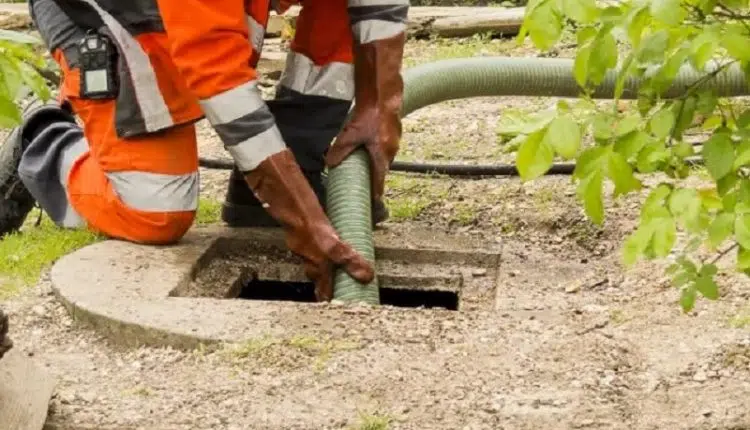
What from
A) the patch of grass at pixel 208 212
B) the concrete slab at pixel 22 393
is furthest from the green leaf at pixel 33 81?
the patch of grass at pixel 208 212

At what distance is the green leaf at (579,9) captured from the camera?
2084 mm

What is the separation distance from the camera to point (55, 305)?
354 centimetres

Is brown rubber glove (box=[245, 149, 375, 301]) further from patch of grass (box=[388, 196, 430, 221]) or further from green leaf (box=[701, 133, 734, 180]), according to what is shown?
green leaf (box=[701, 133, 734, 180])

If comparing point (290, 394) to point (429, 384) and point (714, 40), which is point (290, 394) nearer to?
point (429, 384)

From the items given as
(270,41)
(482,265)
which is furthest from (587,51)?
(270,41)

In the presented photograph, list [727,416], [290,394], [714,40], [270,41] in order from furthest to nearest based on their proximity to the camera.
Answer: [270,41]
[290,394]
[727,416]
[714,40]

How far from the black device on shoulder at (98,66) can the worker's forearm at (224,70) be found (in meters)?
0.46

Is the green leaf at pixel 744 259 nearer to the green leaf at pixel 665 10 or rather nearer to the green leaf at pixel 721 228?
the green leaf at pixel 721 228

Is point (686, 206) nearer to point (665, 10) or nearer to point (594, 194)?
point (594, 194)

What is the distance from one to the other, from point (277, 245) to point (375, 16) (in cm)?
76

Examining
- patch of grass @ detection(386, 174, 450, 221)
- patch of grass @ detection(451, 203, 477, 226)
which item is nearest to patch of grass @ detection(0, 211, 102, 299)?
patch of grass @ detection(386, 174, 450, 221)

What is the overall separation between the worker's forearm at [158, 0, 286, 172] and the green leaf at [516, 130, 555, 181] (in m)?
1.31

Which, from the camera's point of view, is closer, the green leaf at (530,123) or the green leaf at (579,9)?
the green leaf at (579,9)

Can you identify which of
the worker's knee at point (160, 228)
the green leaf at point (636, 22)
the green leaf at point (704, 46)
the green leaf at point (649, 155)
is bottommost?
the worker's knee at point (160, 228)
